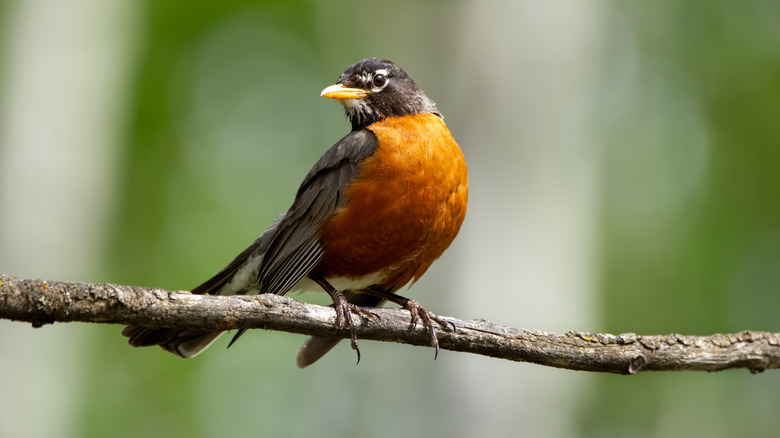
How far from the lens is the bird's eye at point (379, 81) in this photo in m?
5.14

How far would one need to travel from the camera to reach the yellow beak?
497 cm

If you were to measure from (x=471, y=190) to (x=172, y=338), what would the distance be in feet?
13.8

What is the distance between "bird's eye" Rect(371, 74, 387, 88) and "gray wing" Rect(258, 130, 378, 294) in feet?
1.62

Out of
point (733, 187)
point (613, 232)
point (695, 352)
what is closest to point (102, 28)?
point (695, 352)

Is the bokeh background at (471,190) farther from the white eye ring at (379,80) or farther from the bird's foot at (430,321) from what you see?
the bird's foot at (430,321)

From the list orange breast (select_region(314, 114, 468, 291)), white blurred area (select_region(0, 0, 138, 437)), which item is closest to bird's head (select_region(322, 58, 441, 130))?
orange breast (select_region(314, 114, 468, 291))

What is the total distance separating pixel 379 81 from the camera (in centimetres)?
516

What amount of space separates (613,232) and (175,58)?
10.1 metres

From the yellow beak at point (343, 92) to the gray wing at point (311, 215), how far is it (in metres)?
0.35

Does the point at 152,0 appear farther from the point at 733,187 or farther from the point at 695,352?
the point at 695,352

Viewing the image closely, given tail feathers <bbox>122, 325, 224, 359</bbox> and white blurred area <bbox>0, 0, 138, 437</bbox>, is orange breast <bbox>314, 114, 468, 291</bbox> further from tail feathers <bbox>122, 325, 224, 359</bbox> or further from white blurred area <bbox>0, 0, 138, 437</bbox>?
white blurred area <bbox>0, 0, 138, 437</bbox>

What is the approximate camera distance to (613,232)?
15539 mm

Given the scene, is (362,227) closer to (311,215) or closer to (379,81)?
(311,215)

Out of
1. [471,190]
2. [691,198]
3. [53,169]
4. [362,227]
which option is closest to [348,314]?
[362,227]
